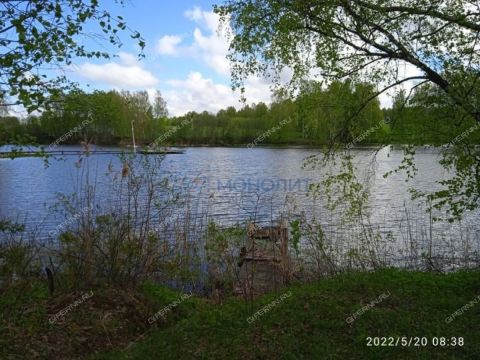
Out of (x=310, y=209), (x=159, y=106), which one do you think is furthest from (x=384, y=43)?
(x=159, y=106)

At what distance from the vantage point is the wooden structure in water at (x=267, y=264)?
8758 mm

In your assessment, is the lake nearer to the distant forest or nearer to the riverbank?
the distant forest

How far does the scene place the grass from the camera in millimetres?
5305

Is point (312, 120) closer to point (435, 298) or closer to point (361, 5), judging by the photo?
point (361, 5)

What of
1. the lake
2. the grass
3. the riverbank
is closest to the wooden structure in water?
the lake

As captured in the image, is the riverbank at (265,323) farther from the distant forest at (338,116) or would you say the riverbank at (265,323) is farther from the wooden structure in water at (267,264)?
the distant forest at (338,116)

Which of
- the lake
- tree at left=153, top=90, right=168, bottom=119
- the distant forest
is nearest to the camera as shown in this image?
the distant forest

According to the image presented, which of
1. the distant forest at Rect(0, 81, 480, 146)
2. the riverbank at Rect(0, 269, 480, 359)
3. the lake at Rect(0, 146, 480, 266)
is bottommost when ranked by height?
the lake at Rect(0, 146, 480, 266)

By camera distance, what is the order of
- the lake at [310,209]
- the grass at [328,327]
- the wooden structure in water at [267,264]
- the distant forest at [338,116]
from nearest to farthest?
the grass at [328,327], the distant forest at [338,116], the wooden structure in water at [267,264], the lake at [310,209]

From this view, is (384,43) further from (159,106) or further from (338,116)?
(159,106)

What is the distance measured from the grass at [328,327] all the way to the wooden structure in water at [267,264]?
4.61ft

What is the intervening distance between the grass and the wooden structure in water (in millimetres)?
1404

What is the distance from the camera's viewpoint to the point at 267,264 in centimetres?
1161

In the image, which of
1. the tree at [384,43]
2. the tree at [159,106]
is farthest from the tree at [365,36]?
the tree at [159,106]
